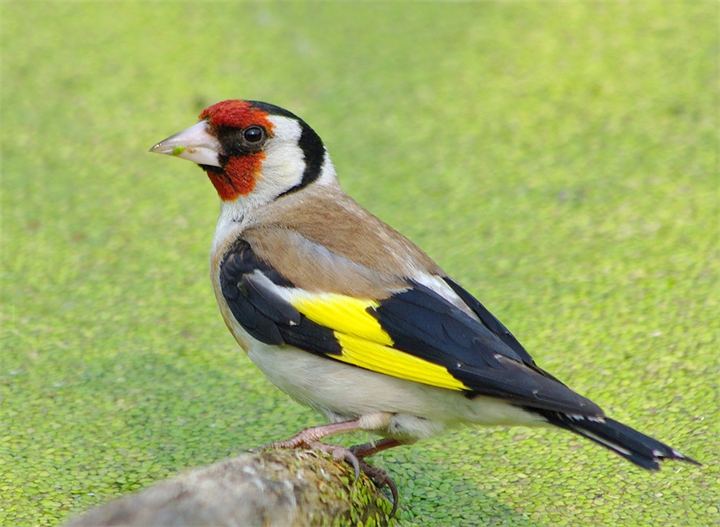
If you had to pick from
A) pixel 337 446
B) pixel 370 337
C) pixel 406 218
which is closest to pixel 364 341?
pixel 370 337

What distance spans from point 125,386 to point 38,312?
2.24ft

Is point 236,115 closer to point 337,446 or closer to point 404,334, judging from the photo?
point 404,334

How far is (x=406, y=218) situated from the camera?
4.60 metres

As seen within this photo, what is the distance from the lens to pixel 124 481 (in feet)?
9.48

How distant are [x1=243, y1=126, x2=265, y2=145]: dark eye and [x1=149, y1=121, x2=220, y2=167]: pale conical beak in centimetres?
10

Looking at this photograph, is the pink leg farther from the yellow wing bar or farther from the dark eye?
the dark eye

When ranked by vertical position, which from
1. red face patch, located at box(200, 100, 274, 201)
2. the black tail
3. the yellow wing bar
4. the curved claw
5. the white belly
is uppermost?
red face patch, located at box(200, 100, 274, 201)

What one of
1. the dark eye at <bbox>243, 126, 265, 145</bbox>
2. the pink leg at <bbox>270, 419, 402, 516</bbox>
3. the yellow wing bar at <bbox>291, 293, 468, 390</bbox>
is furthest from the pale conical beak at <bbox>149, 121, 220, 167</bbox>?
the pink leg at <bbox>270, 419, 402, 516</bbox>

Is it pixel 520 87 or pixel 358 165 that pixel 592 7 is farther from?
pixel 358 165

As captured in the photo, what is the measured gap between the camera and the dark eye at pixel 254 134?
3195mm

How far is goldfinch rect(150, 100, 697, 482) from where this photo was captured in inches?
96.5

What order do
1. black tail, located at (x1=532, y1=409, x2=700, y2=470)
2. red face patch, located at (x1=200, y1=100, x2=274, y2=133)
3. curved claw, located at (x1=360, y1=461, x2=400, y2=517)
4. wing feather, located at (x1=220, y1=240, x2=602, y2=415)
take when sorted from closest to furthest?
black tail, located at (x1=532, y1=409, x2=700, y2=470), wing feather, located at (x1=220, y1=240, x2=602, y2=415), curved claw, located at (x1=360, y1=461, x2=400, y2=517), red face patch, located at (x1=200, y1=100, x2=274, y2=133)

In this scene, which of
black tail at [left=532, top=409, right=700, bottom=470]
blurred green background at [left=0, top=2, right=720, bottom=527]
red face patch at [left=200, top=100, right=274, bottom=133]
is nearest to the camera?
black tail at [left=532, top=409, right=700, bottom=470]

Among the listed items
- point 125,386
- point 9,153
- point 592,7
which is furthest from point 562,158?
point 9,153
